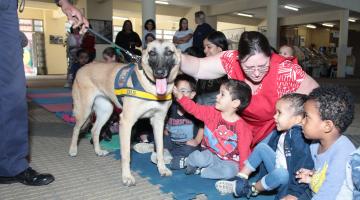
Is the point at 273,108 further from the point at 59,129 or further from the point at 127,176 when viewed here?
the point at 59,129

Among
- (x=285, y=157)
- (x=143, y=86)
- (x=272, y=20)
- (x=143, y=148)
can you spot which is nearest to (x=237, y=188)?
(x=285, y=157)

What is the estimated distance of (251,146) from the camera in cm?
272

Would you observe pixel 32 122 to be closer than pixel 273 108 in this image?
No

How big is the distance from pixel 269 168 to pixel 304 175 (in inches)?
13.0

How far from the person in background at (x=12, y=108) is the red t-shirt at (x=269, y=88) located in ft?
5.66

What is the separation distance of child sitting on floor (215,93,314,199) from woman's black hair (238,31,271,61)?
397 millimetres

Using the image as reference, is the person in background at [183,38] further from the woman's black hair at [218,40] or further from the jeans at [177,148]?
the jeans at [177,148]

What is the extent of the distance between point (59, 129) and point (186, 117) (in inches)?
77.4

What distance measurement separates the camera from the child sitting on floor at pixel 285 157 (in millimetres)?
1992

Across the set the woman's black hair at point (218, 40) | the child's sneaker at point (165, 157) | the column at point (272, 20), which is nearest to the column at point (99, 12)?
the column at point (272, 20)

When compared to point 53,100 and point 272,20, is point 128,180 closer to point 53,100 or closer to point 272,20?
point 53,100

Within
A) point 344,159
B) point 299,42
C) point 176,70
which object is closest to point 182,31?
point 176,70

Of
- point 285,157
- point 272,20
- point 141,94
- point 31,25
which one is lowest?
point 285,157

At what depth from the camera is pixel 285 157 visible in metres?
2.07
